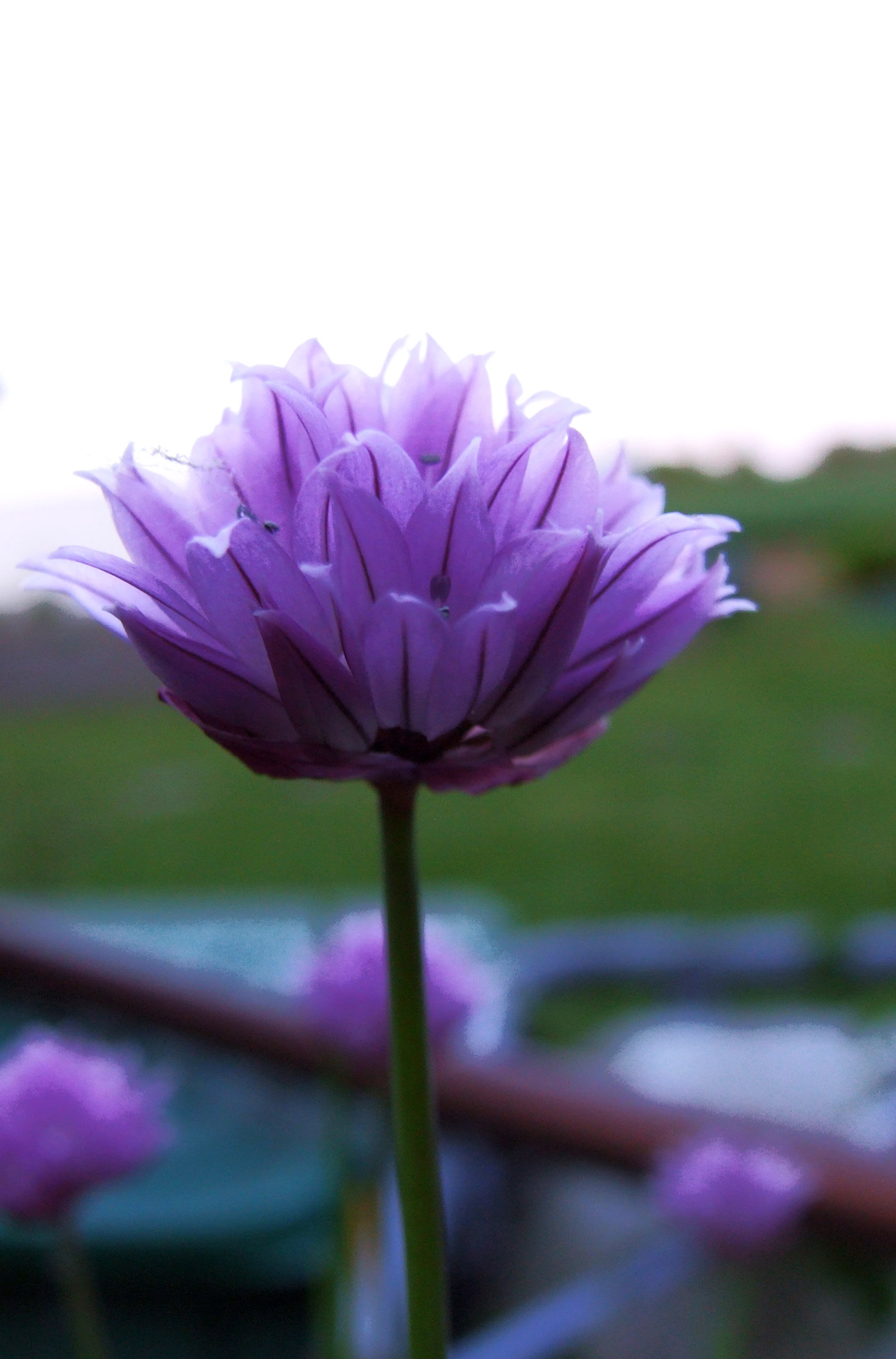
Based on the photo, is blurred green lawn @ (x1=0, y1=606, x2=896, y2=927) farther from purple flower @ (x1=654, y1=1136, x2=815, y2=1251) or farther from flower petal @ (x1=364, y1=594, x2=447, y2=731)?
flower petal @ (x1=364, y1=594, x2=447, y2=731)

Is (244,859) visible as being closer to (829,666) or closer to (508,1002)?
(508,1002)

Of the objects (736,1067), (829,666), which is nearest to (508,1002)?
(736,1067)

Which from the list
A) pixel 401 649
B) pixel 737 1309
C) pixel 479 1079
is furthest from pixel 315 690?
pixel 479 1079

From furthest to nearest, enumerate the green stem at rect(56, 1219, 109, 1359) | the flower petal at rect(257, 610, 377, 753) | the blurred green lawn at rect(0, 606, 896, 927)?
the blurred green lawn at rect(0, 606, 896, 927)
the green stem at rect(56, 1219, 109, 1359)
the flower petal at rect(257, 610, 377, 753)

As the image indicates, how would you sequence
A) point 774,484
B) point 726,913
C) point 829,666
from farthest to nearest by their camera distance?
point 774,484
point 829,666
point 726,913

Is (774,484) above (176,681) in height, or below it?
below

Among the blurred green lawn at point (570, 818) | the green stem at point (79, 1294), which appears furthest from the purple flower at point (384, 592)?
the blurred green lawn at point (570, 818)

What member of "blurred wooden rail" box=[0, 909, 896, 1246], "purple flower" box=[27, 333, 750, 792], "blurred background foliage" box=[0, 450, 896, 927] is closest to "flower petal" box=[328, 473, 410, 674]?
"purple flower" box=[27, 333, 750, 792]
